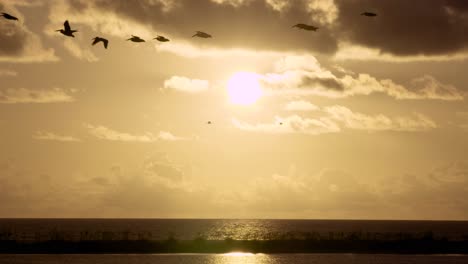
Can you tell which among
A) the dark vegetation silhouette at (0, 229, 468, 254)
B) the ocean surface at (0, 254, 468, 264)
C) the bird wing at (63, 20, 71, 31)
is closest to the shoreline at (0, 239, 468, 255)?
the dark vegetation silhouette at (0, 229, 468, 254)

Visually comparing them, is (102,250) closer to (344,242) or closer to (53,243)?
(53,243)

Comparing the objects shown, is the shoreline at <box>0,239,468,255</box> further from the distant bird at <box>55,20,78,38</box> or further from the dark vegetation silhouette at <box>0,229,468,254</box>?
the distant bird at <box>55,20,78,38</box>

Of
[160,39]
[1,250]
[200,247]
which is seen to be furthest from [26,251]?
[160,39]

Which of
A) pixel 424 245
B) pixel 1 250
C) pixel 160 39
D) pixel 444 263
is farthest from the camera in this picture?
pixel 424 245

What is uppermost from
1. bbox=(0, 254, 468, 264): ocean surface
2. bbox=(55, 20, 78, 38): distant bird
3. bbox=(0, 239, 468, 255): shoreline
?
bbox=(55, 20, 78, 38): distant bird

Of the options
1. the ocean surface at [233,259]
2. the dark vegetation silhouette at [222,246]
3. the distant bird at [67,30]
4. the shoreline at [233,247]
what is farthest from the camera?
the dark vegetation silhouette at [222,246]

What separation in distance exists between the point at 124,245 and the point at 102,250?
2.87 meters

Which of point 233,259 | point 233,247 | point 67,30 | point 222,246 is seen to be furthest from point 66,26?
point 233,247

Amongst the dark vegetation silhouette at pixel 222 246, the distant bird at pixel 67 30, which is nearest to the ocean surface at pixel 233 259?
the dark vegetation silhouette at pixel 222 246

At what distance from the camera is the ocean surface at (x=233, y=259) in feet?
253

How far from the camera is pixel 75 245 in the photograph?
9150 centimetres

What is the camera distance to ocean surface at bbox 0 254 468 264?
253ft

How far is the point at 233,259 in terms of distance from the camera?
273 ft

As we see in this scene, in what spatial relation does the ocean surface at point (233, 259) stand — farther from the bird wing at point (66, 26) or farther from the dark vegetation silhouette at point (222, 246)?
the bird wing at point (66, 26)
